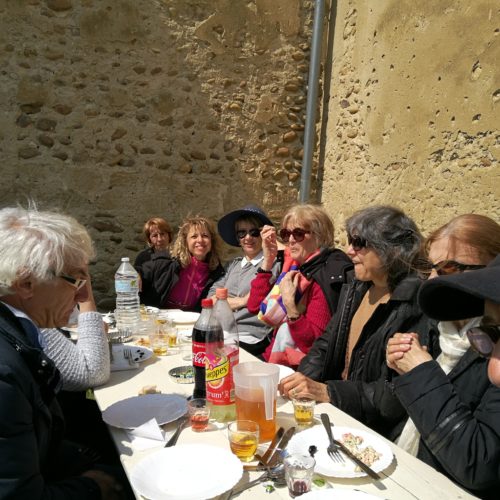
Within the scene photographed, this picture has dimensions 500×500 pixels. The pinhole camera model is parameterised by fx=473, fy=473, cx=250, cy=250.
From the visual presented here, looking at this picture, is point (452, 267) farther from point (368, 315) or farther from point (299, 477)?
point (299, 477)

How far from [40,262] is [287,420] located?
103 cm

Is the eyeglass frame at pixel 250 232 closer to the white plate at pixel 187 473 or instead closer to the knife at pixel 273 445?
the knife at pixel 273 445

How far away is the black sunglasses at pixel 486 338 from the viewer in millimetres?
1135

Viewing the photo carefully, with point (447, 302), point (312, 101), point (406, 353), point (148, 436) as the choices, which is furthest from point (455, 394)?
point (312, 101)

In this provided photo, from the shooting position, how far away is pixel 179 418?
1745 mm

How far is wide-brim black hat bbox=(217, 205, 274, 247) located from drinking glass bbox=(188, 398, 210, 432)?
234 cm

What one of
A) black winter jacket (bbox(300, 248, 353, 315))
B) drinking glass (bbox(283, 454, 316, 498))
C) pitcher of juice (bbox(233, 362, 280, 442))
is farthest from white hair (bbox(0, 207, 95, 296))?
black winter jacket (bbox(300, 248, 353, 315))

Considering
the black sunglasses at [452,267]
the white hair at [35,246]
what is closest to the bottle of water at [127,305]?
the white hair at [35,246]

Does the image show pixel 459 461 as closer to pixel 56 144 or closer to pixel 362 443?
pixel 362 443

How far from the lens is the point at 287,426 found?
170 centimetres

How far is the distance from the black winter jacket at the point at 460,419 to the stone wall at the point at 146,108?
4.64 metres

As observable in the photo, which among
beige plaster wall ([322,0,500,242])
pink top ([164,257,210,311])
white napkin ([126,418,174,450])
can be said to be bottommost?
pink top ([164,257,210,311])

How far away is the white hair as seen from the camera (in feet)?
4.91

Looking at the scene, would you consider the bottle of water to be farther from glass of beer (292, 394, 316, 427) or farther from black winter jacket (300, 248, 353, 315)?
glass of beer (292, 394, 316, 427)
